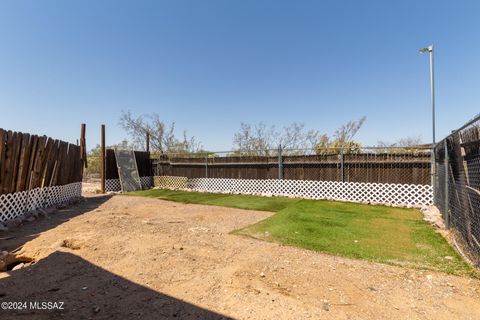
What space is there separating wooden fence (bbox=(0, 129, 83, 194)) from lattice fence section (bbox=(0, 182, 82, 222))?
150 mm

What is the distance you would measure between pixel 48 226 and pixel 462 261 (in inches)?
327

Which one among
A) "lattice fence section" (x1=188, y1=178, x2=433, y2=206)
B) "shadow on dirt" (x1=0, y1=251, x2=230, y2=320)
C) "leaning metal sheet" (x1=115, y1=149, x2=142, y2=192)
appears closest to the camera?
"shadow on dirt" (x1=0, y1=251, x2=230, y2=320)

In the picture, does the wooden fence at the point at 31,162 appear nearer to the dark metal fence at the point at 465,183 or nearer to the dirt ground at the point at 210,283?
the dirt ground at the point at 210,283

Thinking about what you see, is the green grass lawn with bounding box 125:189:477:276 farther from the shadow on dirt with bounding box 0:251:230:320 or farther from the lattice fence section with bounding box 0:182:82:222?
the lattice fence section with bounding box 0:182:82:222

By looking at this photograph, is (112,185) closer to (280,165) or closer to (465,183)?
(280,165)

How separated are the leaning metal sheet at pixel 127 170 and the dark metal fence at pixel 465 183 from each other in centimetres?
1341

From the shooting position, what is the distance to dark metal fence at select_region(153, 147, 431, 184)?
29.7 feet

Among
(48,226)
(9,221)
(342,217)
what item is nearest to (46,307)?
(48,226)

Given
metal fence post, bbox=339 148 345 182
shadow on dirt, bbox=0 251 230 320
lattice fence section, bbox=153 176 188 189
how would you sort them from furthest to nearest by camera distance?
lattice fence section, bbox=153 176 188 189
metal fence post, bbox=339 148 345 182
shadow on dirt, bbox=0 251 230 320

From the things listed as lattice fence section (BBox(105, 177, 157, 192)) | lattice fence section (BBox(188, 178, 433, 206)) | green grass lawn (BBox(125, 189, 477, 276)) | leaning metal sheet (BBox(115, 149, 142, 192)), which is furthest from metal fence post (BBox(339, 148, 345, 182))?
lattice fence section (BBox(105, 177, 157, 192))

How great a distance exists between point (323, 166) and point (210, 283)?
27.6 ft

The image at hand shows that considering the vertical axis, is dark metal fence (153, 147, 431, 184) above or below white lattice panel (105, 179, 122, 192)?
above

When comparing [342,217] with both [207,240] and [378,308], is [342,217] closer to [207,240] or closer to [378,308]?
[207,240]

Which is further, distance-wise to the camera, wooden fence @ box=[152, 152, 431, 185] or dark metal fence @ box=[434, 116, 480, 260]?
wooden fence @ box=[152, 152, 431, 185]
